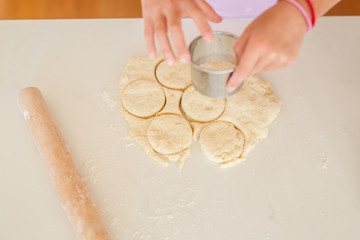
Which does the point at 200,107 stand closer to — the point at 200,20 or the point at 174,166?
the point at 174,166

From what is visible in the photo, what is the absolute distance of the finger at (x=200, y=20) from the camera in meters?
0.97

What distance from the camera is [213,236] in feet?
3.83

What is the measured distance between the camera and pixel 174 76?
1.44 meters

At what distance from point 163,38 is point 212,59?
0.23m

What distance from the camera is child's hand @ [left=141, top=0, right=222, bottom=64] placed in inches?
39.6

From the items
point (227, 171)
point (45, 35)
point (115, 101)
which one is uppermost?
point (45, 35)

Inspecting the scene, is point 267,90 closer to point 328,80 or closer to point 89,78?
point 328,80

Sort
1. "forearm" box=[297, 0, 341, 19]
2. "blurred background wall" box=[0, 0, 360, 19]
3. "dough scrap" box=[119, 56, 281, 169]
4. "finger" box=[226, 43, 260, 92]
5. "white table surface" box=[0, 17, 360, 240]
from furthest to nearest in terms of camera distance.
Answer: "blurred background wall" box=[0, 0, 360, 19]
"dough scrap" box=[119, 56, 281, 169]
"white table surface" box=[0, 17, 360, 240]
"forearm" box=[297, 0, 341, 19]
"finger" box=[226, 43, 260, 92]

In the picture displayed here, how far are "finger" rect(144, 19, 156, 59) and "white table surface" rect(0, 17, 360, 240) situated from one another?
384 millimetres

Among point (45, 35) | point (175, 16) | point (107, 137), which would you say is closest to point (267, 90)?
point (175, 16)

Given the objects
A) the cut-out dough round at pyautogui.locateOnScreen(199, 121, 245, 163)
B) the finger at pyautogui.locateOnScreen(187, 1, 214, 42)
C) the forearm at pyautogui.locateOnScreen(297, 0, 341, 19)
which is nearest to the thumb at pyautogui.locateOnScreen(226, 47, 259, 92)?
the finger at pyautogui.locateOnScreen(187, 1, 214, 42)

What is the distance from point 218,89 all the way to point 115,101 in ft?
1.82

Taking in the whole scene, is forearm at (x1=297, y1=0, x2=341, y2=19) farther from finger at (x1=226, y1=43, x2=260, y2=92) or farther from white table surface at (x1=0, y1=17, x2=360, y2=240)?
white table surface at (x1=0, y1=17, x2=360, y2=240)

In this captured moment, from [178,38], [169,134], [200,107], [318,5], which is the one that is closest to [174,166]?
[169,134]
